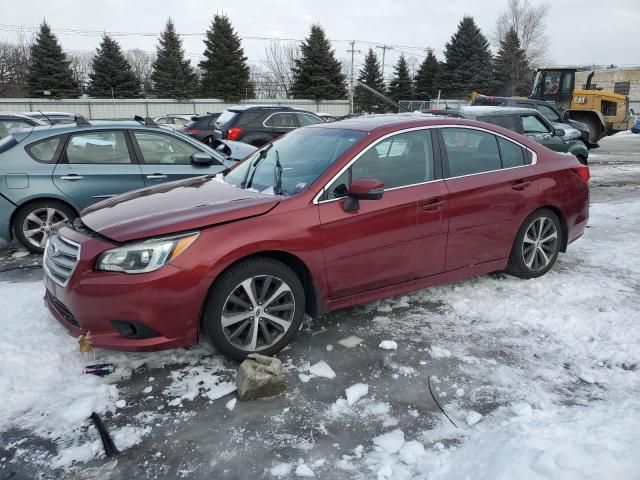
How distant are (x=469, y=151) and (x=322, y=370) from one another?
2.42 meters

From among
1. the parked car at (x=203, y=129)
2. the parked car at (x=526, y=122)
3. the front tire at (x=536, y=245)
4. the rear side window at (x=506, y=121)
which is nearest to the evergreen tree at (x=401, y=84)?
the parked car at (x=203, y=129)

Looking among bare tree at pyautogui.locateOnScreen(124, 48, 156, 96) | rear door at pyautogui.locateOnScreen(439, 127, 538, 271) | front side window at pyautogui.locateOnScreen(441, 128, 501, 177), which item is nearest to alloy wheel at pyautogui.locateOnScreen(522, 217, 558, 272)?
rear door at pyautogui.locateOnScreen(439, 127, 538, 271)

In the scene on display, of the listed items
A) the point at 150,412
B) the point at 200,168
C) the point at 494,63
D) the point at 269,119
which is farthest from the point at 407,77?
the point at 150,412

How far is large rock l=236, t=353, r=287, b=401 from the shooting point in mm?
3172

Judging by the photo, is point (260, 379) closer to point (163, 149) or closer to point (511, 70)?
point (163, 149)

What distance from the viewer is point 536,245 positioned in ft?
16.6

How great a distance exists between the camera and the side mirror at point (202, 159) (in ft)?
21.8

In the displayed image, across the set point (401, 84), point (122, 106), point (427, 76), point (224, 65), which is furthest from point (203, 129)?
point (427, 76)

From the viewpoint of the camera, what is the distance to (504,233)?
4762 mm

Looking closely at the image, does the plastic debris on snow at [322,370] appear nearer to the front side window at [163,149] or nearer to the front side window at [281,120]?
the front side window at [163,149]

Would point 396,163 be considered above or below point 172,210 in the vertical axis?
above

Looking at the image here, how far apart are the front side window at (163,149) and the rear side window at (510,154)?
12.9 ft

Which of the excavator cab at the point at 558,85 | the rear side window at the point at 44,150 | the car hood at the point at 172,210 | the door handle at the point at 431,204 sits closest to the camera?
the car hood at the point at 172,210

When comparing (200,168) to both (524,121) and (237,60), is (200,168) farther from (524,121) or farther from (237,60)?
(237,60)
